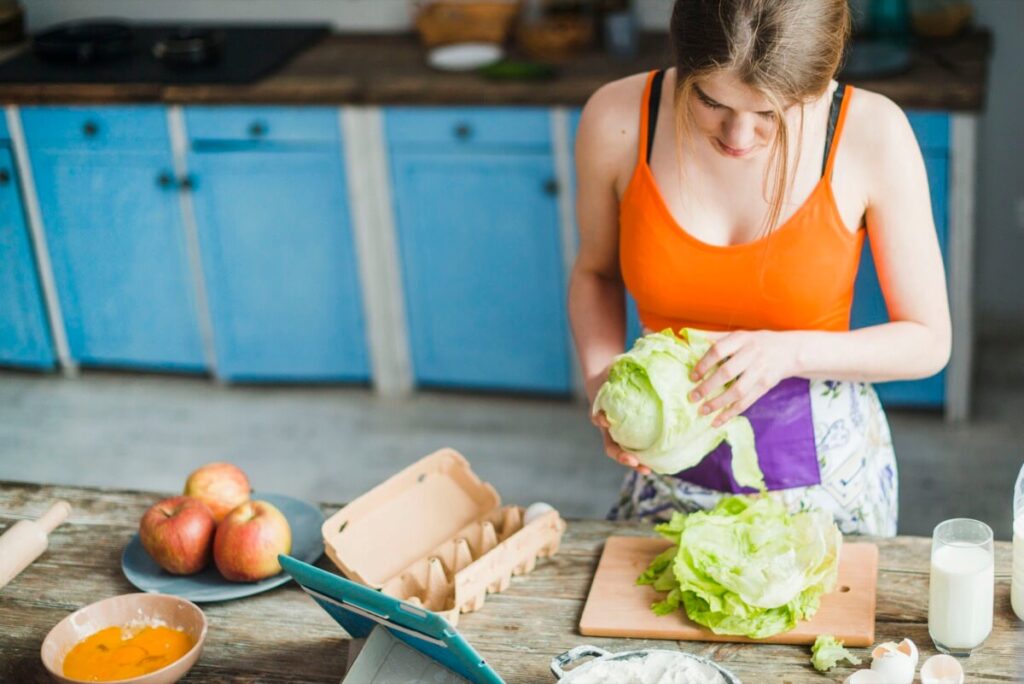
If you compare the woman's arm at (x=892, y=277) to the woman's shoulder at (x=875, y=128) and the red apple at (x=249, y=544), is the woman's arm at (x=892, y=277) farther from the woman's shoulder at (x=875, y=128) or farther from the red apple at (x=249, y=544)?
the red apple at (x=249, y=544)

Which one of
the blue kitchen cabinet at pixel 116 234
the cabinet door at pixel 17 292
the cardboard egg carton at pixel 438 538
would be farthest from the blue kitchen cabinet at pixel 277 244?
the cardboard egg carton at pixel 438 538

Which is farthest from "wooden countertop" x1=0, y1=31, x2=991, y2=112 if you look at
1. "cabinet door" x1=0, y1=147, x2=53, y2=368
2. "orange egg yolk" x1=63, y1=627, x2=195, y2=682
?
"orange egg yolk" x1=63, y1=627, x2=195, y2=682

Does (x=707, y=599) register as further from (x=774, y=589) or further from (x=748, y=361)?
(x=748, y=361)

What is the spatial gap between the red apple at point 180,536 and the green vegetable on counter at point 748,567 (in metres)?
0.65

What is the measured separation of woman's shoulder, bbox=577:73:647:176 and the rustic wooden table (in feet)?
1.92

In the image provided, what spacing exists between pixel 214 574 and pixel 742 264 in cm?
92

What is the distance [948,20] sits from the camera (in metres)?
3.98

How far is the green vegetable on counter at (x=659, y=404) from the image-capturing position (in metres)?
1.70

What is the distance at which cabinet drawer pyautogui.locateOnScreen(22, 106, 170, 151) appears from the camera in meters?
4.22

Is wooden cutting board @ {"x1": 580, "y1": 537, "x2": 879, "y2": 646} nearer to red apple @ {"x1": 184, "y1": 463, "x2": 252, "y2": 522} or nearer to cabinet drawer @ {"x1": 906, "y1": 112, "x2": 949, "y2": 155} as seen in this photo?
red apple @ {"x1": 184, "y1": 463, "x2": 252, "y2": 522}

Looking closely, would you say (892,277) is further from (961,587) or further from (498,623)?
(498,623)

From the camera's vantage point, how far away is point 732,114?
1.70 metres

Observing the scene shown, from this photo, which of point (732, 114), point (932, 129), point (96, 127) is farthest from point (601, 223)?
point (96, 127)

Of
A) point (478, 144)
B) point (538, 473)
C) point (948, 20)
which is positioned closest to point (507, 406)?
point (538, 473)
